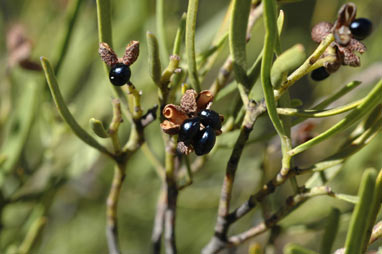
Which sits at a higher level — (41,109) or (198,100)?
(41,109)

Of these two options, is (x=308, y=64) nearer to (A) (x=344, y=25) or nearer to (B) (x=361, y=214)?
(A) (x=344, y=25)

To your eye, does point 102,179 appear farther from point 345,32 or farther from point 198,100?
point 345,32

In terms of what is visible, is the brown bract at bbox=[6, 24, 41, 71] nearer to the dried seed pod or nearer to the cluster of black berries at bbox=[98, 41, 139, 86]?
the cluster of black berries at bbox=[98, 41, 139, 86]

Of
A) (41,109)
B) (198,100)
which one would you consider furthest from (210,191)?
(198,100)

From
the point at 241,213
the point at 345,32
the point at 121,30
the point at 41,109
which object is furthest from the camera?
the point at 121,30

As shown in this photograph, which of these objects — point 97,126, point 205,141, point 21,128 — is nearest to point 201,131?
point 205,141

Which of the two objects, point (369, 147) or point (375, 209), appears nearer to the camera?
point (375, 209)

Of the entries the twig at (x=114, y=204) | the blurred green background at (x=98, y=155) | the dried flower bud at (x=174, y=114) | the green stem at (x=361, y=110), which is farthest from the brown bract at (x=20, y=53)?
the green stem at (x=361, y=110)

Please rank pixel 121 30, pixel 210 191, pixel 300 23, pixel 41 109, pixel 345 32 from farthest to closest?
pixel 300 23
pixel 210 191
pixel 121 30
pixel 41 109
pixel 345 32

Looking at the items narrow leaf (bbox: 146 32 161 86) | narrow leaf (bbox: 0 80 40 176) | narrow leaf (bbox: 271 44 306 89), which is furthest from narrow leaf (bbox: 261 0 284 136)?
narrow leaf (bbox: 0 80 40 176)
